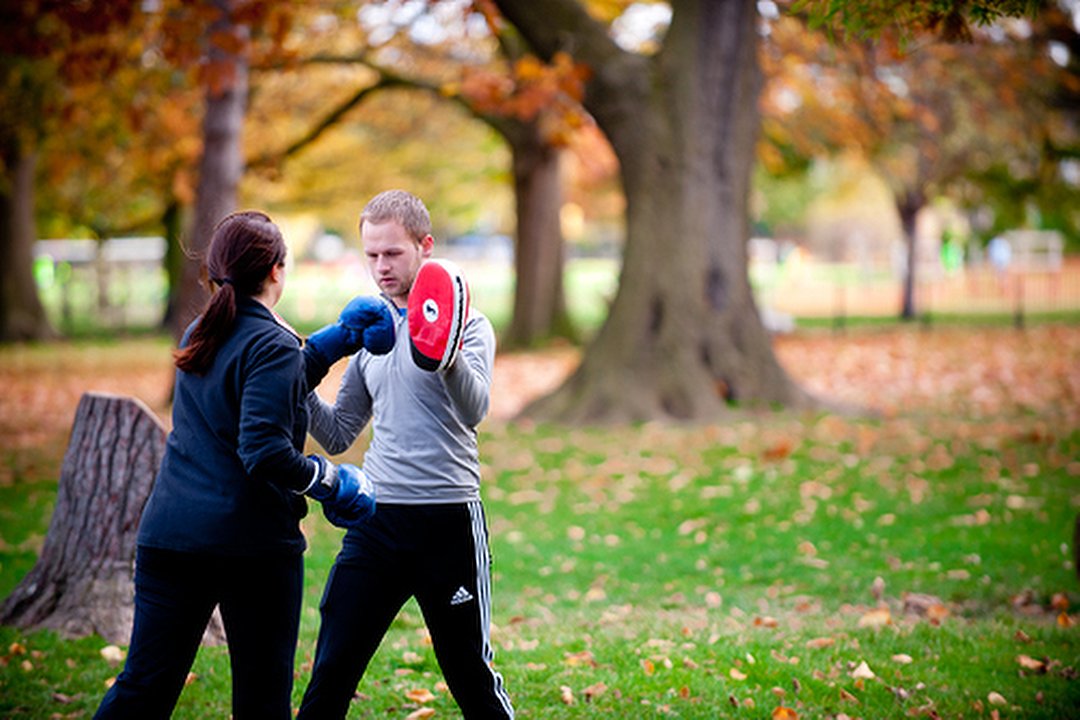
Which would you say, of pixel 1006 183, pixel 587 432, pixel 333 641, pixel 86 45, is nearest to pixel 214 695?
pixel 333 641

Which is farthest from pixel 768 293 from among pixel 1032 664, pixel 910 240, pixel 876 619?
pixel 1032 664

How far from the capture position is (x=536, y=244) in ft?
75.8

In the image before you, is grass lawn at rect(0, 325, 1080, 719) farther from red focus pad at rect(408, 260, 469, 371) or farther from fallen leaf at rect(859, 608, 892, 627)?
red focus pad at rect(408, 260, 469, 371)

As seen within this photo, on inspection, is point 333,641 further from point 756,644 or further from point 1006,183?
point 1006,183

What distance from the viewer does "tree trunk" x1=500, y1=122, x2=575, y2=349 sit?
A: 73.4ft

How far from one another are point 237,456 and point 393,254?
832mm

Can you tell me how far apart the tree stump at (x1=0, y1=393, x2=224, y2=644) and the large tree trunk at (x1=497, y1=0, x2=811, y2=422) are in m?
7.52

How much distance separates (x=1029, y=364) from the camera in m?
17.3

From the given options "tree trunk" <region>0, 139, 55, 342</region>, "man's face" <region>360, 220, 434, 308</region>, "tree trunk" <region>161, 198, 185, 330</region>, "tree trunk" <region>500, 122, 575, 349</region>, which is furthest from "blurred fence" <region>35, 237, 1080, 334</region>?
"man's face" <region>360, 220, 434, 308</region>

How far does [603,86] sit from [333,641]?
33.8 ft

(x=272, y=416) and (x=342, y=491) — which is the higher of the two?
(x=272, y=416)

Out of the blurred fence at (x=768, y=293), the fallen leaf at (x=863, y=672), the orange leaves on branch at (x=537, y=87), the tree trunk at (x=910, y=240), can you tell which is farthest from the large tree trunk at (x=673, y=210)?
the tree trunk at (x=910, y=240)

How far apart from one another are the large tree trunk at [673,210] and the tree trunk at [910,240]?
16581 mm

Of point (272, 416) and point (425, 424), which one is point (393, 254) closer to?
point (425, 424)
